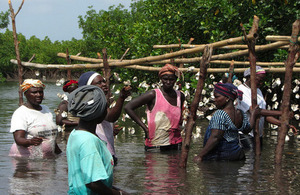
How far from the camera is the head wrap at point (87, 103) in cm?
313

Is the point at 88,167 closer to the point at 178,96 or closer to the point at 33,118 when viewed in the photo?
the point at 33,118

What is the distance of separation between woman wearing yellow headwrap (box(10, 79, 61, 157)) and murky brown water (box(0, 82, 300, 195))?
28 cm

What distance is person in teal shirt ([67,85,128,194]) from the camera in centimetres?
299

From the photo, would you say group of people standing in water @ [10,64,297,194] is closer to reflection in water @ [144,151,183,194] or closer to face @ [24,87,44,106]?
face @ [24,87,44,106]

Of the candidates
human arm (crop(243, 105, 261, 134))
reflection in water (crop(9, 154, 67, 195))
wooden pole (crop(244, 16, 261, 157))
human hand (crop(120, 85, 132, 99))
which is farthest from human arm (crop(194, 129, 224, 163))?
reflection in water (crop(9, 154, 67, 195))

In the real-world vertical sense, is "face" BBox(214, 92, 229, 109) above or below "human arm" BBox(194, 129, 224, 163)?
above

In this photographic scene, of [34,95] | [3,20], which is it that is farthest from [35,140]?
[3,20]

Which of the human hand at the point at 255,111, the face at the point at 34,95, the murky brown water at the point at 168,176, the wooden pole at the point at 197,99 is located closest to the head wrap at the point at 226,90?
the wooden pole at the point at 197,99

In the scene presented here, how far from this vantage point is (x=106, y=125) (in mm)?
5914

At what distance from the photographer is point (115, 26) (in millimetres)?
19438

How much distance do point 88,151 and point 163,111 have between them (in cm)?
477

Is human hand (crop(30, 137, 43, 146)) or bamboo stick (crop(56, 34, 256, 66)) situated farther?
bamboo stick (crop(56, 34, 256, 66))

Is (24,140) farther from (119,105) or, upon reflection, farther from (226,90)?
(226,90)

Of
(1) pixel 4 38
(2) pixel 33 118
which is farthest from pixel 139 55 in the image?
(1) pixel 4 38
